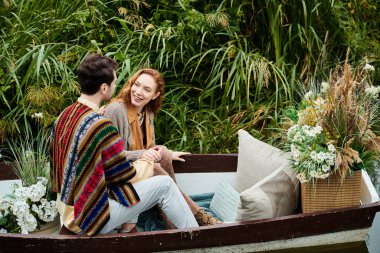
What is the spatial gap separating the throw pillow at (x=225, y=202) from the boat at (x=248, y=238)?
437mm

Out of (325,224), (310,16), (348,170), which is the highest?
(310,16)

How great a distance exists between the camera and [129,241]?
338cm

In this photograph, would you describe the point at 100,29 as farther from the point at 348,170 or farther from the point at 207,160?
the point at 348,170

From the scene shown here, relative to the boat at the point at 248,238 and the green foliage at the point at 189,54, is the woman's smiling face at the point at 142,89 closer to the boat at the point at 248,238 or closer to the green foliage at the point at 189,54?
the boat at the point at 248,238

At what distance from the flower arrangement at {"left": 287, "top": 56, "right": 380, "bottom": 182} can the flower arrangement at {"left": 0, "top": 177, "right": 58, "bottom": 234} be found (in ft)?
4.77

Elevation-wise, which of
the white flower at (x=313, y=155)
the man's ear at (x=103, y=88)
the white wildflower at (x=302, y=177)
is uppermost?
the man's ear at (x=103, y=88)

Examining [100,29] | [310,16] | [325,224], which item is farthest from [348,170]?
[100,29]

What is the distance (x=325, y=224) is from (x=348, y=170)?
354 mm

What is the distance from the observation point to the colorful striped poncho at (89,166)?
318 centimetres

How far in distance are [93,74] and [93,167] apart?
474mm

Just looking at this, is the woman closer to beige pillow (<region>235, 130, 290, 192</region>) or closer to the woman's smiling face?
the woman's smiling face

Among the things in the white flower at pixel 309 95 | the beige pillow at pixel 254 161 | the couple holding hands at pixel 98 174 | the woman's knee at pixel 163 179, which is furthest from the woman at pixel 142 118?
the white flower at pixel 309 95

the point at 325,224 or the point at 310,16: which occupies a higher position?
the point at 310,16

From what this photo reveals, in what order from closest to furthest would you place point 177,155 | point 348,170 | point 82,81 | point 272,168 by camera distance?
point 82,81
point 348,170
point 272,168
point 177,155
